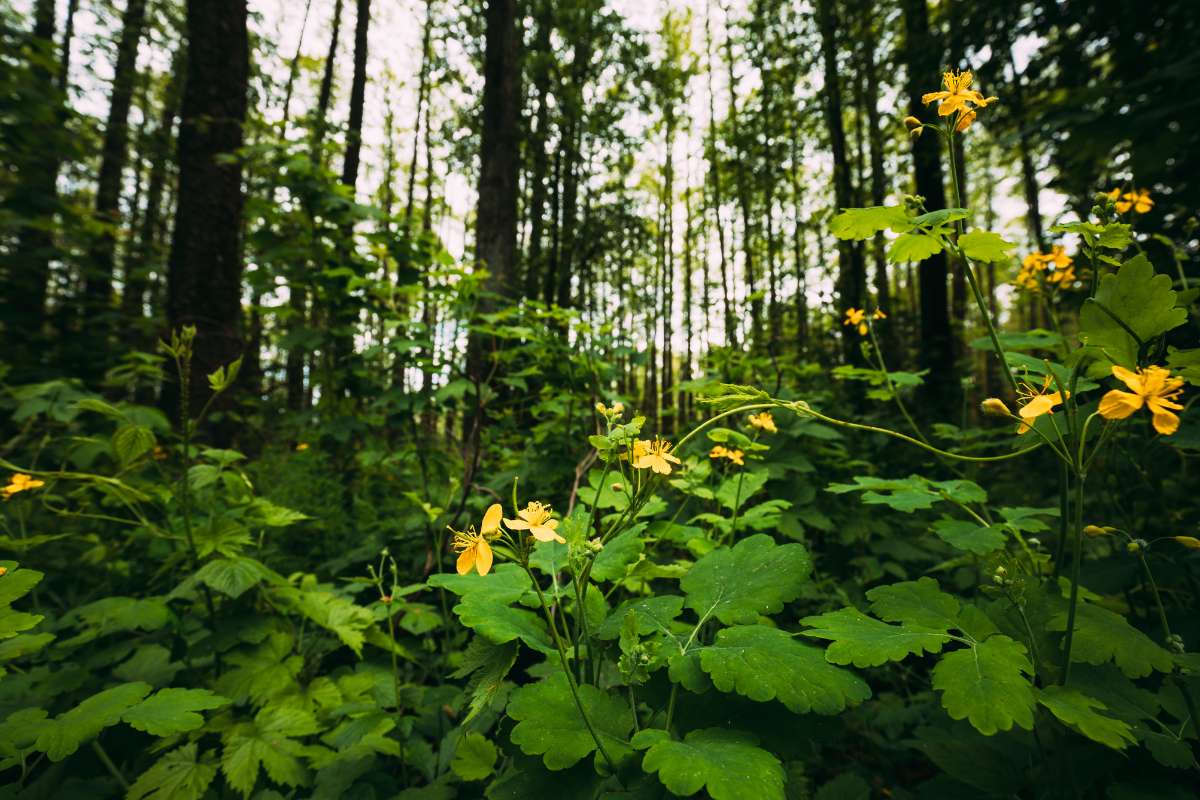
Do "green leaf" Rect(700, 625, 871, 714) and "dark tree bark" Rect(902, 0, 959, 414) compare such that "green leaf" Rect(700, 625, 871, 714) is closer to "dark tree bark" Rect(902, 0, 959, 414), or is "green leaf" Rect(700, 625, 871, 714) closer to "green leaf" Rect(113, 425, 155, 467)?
"green leaf" Rect(113, 425, 155, 467)

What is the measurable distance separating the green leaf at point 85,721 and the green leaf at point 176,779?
0.21 m

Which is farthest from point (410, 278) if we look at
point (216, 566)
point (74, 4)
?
point (74, 4)

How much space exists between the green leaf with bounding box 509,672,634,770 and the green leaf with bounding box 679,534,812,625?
0.81ft

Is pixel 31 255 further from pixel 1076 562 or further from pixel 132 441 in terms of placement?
pixel 1076 562

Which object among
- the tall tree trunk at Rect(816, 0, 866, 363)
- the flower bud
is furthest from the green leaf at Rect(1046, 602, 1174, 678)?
the tall tree trunk at Rect(816, 0, 866, 363)

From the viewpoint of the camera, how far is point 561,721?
0.82m

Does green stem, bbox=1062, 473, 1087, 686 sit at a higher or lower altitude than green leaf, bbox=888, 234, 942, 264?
lower

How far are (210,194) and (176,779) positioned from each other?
4.08 meters

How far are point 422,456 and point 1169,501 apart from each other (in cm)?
354

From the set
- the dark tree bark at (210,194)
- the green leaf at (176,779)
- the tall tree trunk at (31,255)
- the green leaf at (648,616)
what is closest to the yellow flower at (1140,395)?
the green leaf at (648,616)

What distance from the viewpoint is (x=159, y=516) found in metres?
2.57

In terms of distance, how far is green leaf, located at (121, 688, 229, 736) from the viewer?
103cm

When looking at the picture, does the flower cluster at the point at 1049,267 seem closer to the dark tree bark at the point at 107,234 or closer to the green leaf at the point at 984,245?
the green leaf at the point at 984,245

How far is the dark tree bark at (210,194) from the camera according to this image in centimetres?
357
